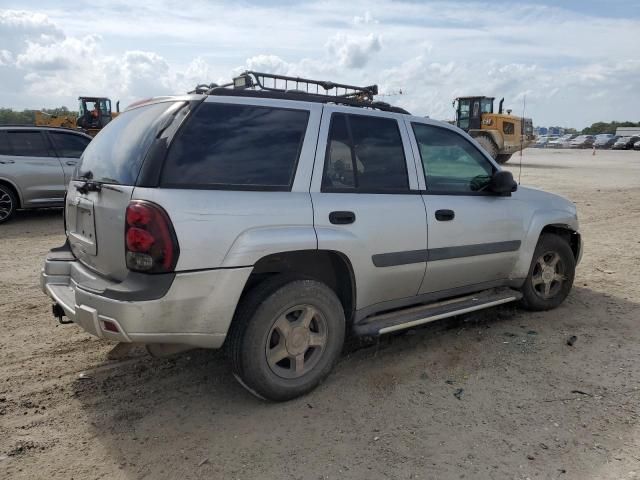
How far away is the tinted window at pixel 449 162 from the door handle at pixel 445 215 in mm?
178

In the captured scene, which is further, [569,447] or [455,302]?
[455,302]

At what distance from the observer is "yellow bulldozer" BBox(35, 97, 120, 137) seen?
24225mm

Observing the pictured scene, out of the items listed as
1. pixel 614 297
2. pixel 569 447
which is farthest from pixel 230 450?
pixel 614 297

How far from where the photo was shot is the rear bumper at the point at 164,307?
278 centimetres

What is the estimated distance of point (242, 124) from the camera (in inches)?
125

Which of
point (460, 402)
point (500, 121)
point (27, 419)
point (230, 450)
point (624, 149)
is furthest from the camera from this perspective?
point (624, 149)

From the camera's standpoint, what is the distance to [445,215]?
399 cm

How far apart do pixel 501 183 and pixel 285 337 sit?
228 centimetres

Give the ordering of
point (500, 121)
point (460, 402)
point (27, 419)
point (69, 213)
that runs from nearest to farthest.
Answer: point (27, 419) → point (460, 402) → point (69, 213) → point (500, 121)

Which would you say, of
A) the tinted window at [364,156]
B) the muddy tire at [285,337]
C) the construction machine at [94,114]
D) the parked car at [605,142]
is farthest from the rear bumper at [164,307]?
the parked car at [605,142]

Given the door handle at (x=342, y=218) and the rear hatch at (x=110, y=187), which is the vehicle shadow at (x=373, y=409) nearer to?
the rear hatch at (x=110, y=187)

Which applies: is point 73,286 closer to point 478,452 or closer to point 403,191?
point 403,191

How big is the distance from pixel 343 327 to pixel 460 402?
90cm

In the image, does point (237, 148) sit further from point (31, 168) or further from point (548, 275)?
point (31, 168)
